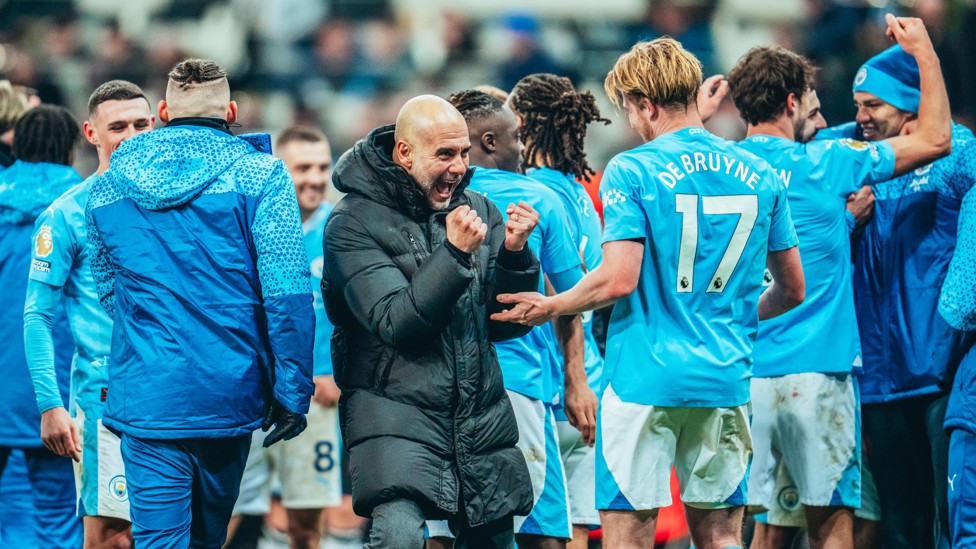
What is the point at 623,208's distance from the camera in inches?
181

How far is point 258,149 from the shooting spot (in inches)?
190

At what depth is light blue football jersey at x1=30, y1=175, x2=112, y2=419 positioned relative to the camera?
545 centimetres

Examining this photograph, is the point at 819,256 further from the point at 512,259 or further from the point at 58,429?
the point at 58,429

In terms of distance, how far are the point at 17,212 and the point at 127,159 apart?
197cm

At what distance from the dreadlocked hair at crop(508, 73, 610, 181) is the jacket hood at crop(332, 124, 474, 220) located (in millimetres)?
1563

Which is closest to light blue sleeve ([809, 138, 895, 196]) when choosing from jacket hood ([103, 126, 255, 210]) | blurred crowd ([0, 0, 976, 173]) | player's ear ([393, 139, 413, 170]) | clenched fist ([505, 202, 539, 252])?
clenched fist ([505, 202, 539, 252])

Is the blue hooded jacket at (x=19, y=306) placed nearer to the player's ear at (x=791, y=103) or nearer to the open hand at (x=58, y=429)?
the open hand at (x=58, y=429)

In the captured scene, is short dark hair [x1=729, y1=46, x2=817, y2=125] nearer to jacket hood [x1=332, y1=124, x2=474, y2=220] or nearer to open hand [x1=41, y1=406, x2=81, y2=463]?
jacket hood [x1=332, y1=124, x2=474, y2=220]

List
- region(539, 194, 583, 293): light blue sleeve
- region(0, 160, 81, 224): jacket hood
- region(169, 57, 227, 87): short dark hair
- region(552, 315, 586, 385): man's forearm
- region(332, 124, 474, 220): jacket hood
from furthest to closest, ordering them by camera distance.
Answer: region(0, 160, 81, 224): jacket hood < region(539, 194, 583, 293): light blue sleeve < region(552, 315, 586, 385): man's forearm < region(169, 57, 227, 87): short dark hair < region(332, 124, 474, 220): jacket hood

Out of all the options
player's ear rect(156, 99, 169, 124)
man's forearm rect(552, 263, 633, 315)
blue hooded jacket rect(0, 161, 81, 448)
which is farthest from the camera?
blue hooded jacket rect(0, 161, 81, 448)

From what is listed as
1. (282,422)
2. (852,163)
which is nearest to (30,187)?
(282,422)

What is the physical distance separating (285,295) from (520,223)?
3.05 feet

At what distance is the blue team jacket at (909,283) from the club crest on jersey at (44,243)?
3897 mm

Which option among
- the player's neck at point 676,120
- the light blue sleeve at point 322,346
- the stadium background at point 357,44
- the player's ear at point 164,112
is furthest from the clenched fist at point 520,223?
the stadium background at point 357,44
